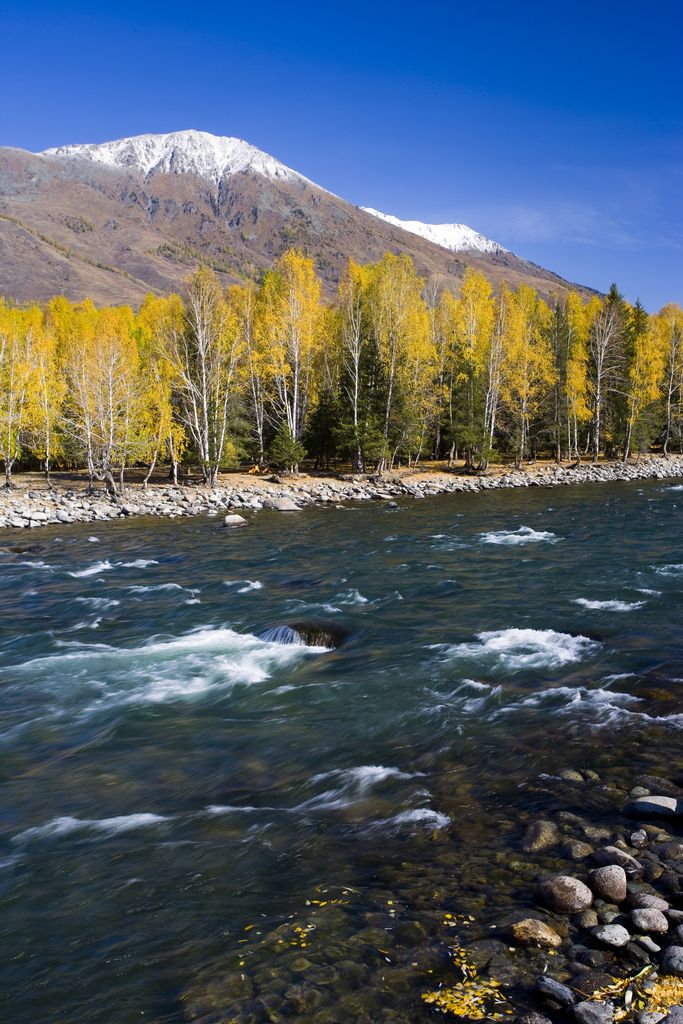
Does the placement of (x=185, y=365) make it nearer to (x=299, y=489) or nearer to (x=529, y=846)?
(x=299, y=489)

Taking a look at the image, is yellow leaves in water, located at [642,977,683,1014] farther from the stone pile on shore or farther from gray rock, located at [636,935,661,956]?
gray rock, located at [636,935,661,956]

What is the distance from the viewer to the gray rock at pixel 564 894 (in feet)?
13.1

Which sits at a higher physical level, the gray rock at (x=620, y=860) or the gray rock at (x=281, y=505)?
the gray rock at (x=281, y=505)

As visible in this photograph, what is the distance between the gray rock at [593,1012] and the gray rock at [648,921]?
691 mm

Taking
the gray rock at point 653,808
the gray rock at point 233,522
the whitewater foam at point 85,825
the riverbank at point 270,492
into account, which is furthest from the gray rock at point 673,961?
the riverbank at point 270,492

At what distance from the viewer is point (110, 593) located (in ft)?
45.3

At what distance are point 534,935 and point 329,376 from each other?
3814cm

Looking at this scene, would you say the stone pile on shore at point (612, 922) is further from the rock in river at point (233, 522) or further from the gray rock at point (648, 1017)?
the rock in river at point (233, 522)

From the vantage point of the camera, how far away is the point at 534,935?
3.74 m

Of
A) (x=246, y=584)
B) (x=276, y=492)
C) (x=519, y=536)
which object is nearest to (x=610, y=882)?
(x=246, y=584)

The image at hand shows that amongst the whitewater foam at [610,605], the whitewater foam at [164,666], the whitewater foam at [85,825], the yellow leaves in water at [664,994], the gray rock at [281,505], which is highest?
the gray rock at [281,505]

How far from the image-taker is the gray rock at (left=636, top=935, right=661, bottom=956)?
3.54m

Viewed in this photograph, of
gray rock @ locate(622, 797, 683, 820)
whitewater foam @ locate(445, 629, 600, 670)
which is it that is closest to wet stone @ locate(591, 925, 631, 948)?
gray rock @ locate(622, 797, 683, 820)

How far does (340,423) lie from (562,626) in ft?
88.1
